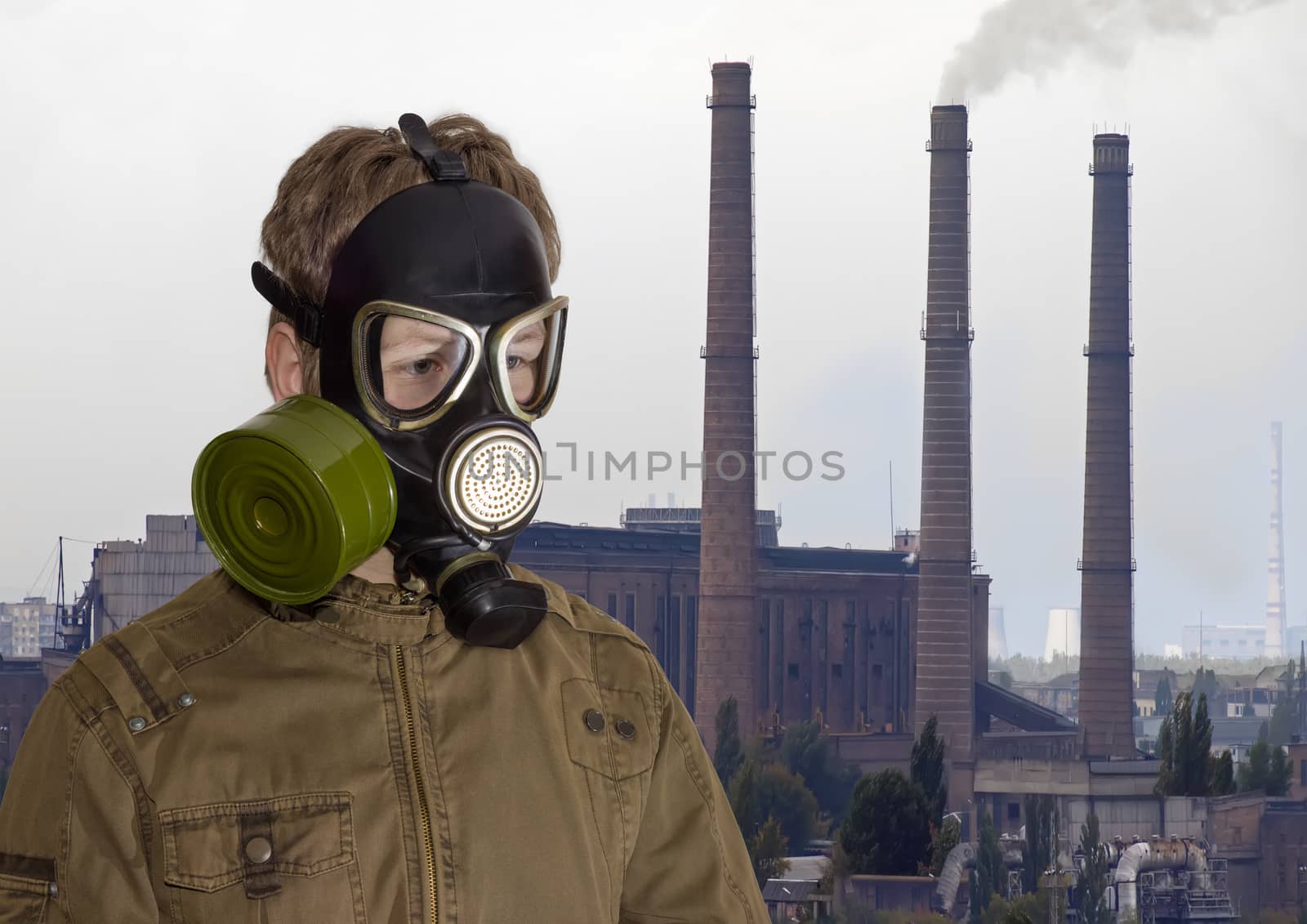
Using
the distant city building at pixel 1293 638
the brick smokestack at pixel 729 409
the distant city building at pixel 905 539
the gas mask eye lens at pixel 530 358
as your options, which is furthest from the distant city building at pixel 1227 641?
the gas mask eye lens at pixel 530 358

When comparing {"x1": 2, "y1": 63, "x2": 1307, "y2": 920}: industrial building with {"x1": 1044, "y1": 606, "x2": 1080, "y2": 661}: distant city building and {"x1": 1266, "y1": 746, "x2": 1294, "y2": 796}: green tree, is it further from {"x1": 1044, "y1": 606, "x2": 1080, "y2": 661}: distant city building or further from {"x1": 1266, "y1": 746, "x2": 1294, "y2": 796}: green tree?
{"x1": 1044, "y1": 606, "x2": 1080, "y2": 661}: distant city building

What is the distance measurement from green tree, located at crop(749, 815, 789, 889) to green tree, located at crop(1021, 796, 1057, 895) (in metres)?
5.31

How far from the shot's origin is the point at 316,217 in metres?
1.91

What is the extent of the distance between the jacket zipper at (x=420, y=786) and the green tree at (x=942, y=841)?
1415 inches

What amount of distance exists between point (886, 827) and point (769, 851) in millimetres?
3278

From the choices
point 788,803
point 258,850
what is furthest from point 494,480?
point 788,803

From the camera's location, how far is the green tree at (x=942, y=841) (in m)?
36.5

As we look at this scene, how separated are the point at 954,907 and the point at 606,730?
36.4 meters

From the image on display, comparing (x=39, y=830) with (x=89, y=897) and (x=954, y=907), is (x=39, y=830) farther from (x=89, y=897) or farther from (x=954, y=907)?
(x=954, y=907)

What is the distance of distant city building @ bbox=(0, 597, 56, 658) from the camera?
60.2m

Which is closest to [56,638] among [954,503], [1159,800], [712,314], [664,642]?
[664,642]

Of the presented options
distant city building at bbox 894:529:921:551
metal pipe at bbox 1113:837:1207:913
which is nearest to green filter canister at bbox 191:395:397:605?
metal pipe at bbox 1113:837:1207:913

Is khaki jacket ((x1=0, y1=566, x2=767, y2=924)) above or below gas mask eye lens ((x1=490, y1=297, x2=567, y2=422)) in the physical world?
below

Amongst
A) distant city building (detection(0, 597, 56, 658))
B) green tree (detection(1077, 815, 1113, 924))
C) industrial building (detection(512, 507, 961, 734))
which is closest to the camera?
green tree (detection(1077, 815, 1113, 924))
